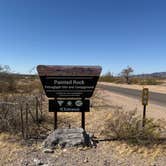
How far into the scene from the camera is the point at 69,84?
7.66 metres

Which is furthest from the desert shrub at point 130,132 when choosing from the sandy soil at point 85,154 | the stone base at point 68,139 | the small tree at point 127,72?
the small tree at point 127,72

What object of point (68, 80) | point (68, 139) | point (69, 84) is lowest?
point (68, 139)

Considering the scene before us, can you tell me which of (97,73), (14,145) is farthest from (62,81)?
(14,145)

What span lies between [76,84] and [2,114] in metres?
2.74

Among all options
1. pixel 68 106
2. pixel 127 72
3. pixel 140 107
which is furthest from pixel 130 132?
pixel 127 72

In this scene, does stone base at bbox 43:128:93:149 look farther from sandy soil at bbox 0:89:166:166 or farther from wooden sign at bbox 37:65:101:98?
wooden sign at bbox 37:65:101:98

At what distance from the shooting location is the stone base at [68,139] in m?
6.58

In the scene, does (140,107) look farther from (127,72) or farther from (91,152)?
(127,72)

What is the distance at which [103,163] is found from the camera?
18.2 ft

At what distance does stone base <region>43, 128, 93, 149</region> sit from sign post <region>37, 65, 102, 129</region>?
95cm

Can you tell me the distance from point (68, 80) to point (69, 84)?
0.12m

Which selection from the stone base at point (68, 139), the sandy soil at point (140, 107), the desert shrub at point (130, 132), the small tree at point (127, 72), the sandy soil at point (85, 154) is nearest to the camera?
the sandy soil at point (85, 154)

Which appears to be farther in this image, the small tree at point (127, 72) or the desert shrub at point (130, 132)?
the small tree at point (127, 72)

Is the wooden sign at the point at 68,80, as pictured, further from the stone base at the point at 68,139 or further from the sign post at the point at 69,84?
the stone base at the point at 68,139
